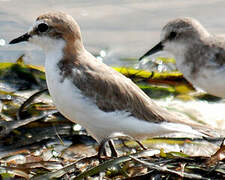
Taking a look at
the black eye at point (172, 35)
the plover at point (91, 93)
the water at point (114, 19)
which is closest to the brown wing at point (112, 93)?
the plover at point (91, 93)

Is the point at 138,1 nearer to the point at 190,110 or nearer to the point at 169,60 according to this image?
the point at 169,60

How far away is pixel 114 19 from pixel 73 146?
3.77 meters

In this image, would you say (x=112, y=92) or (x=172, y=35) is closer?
(x=112, y=92)

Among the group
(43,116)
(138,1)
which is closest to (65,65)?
(43,116)

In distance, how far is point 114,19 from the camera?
752 cm

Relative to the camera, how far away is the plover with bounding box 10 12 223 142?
3689 millimetres

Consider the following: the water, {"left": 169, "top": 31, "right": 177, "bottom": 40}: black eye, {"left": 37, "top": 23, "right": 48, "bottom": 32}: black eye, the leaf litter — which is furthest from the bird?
{"left": 37, "top": 23, "right": 48, "bottom": 32}: black eye

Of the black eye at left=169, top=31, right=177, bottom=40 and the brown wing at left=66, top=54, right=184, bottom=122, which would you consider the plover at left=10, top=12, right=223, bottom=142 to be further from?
the black eye at left=169, top=31, right=177, bottom=40

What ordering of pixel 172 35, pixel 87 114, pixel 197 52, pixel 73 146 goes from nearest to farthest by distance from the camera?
pixel 87 114
pixel 73 146
pixel 197 52
pixel 172 35

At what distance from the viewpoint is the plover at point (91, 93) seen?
3.69 metres

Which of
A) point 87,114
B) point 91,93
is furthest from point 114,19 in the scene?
point 87,114

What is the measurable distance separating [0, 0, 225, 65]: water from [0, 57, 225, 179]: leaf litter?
4.57ft

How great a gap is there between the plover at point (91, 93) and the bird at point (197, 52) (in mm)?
901

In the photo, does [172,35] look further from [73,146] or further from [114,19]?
[114,19]
